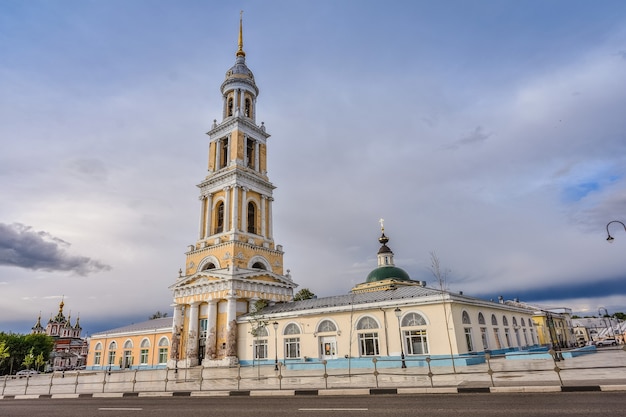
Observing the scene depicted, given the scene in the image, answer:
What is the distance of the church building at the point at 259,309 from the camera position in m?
28.0

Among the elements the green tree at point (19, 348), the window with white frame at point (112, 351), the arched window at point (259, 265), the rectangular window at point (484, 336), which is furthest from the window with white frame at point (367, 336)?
the green tree at point (19, 348)

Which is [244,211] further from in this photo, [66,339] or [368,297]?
[66,339]

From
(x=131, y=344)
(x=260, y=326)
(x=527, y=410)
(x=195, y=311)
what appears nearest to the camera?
(x=527, y=410)

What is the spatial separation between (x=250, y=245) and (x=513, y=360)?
27844 mm

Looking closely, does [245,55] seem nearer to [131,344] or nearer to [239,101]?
[239,101]

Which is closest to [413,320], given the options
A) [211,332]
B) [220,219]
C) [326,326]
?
[326,326]

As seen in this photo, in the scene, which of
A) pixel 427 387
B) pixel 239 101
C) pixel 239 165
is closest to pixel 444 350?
pixel 427 387

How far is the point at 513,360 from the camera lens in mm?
24500

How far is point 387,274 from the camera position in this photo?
55.7 metres

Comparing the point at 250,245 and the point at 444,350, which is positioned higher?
the point at 250,245

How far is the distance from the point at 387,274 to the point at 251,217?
21889 mm

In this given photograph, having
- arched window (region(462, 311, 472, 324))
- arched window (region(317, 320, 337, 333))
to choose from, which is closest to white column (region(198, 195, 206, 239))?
arched window (region(317, 320, 337, 333))

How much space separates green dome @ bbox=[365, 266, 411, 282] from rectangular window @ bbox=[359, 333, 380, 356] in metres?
25.8

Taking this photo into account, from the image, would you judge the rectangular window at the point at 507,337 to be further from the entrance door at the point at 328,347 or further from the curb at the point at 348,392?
the curb at the point at 348,392
